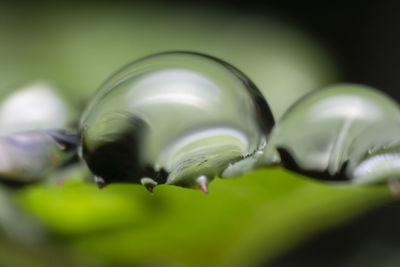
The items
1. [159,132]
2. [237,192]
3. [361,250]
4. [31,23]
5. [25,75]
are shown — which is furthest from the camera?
[31,23]

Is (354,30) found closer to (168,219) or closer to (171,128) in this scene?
(168,219)

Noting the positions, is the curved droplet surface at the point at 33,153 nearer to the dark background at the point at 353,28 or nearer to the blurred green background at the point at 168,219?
the blurred green background at the point at 168,219

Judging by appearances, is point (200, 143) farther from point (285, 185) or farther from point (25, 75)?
point (25, 75)

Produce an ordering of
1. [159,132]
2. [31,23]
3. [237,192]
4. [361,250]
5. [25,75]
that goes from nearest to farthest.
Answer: [159,132] < [237,192] < [361,250] < [25,75] < [31,23]

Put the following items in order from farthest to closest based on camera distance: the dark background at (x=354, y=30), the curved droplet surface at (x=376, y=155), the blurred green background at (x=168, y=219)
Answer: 1. the dark background at (x=354, y=30)
2. the blurred green background at (x=168, y=219)
3. the curved droplet surface at (x=376, y=155)

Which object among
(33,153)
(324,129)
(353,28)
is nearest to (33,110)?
(33,153)

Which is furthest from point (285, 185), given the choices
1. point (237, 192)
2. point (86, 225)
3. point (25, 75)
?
point (25, 75)

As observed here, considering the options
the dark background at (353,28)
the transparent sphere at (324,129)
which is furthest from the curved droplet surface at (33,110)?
the dark background at (353,28)

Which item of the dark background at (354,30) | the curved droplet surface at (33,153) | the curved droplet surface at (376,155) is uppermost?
the dark background at (354,30)
